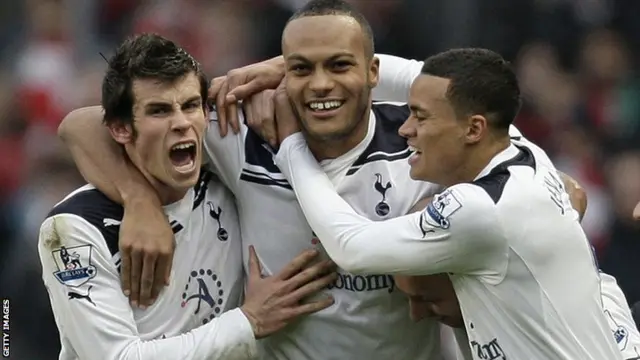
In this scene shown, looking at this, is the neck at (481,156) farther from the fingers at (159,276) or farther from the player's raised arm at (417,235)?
the fingers at (159,276)

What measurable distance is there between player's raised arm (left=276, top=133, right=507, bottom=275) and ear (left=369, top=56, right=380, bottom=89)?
397 mm

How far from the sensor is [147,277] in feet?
13.1

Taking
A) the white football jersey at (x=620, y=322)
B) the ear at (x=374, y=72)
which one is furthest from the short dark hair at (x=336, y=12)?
the white football jersey at (x=620, y=322)

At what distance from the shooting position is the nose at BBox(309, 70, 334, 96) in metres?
3.95

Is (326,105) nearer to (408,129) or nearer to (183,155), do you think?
(408,129)

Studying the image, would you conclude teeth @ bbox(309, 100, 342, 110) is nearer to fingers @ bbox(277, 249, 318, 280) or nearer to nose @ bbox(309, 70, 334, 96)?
nose @ bbox(309, 70, 334, 96)

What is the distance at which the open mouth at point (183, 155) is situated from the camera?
3973 mm

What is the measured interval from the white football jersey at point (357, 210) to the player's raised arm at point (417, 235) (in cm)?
20

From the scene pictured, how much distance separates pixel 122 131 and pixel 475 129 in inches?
44.6

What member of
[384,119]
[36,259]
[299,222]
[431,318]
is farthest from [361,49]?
[36,259]

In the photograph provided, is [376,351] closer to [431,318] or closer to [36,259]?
[431,318]

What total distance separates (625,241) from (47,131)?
335cm

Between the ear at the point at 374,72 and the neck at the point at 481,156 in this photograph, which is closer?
the neck at the point at 481,156

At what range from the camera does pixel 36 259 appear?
22.1 ft
